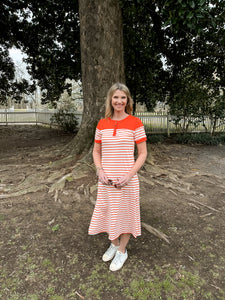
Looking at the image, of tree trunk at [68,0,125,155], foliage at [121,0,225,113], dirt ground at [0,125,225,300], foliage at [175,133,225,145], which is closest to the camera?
dirt ground at [0,125,225,300]

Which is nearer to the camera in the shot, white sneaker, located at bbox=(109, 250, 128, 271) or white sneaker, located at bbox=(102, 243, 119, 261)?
white sneaker, located at bbox=(109, 250, 128, 271)

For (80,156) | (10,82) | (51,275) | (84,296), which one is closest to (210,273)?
(84,296)

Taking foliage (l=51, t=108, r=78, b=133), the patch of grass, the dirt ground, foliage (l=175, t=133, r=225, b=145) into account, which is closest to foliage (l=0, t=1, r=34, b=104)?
foliage (l=51, t=108, r=78, b=133)

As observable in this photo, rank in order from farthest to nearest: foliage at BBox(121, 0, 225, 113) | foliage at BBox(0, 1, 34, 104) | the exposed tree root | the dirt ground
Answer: foliage at BBox(0, 1, 34, 104) < foliage at BBox(121, 0, 225, 113) < the exposed tree root < the dirt ground

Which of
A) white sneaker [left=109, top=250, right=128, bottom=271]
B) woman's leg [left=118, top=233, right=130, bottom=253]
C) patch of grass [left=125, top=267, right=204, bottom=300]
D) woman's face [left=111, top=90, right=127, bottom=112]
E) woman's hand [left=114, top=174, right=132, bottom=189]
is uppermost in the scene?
woman's face [left=111, top=90, right=127, bottom=112]

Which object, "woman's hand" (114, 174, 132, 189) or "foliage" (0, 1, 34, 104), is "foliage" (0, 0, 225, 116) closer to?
"foliage" (0, 1, 34, 104)

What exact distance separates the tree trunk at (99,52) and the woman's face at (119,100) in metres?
2.96

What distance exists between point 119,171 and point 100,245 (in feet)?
3.91

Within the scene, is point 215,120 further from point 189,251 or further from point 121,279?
point 121,279

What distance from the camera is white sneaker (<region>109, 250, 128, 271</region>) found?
7.47ft

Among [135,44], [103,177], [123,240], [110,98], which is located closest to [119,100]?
[110,98]

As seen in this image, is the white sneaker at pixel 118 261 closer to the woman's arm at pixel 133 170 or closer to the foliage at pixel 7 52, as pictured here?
the woman's arm at pixel 133 170

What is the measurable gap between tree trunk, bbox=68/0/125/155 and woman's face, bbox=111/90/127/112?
2.96 meters

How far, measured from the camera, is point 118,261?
231 centimetres
